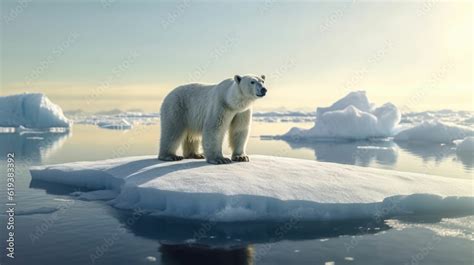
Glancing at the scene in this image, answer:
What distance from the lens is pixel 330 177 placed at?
290 inches

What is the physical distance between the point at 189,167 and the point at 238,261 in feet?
10.5

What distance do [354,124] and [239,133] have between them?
2268cm

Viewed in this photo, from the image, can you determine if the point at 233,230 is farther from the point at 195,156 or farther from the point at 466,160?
the point at 466,160

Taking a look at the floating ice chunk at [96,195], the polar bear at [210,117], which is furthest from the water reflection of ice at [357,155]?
the floating ice chunk at [96,195]

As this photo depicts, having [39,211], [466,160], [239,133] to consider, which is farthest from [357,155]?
[39,211]

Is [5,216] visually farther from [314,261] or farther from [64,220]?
[314,261]

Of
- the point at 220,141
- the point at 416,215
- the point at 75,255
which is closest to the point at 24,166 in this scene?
the point at 220,141

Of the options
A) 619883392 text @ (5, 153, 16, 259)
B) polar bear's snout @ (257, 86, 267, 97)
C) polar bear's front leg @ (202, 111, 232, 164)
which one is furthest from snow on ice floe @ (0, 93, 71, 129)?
polar bear's snout @ (257, 86, 267, 97)

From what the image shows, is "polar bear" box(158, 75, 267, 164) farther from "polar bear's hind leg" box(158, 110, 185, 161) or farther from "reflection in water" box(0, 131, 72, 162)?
"reflection in water" box(0, 131, 72, 162)

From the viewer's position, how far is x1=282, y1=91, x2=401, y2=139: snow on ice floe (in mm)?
28953

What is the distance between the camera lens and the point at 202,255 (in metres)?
4.73

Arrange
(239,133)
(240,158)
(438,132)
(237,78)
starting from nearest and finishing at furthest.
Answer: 1. (237,78)
2. (239,133)
3. (240,158)
4. (438,132)

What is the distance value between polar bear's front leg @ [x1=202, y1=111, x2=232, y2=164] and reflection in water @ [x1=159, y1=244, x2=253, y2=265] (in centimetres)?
286

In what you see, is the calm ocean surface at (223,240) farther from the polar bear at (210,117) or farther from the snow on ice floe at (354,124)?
the snow on ice floe at (354,124)
